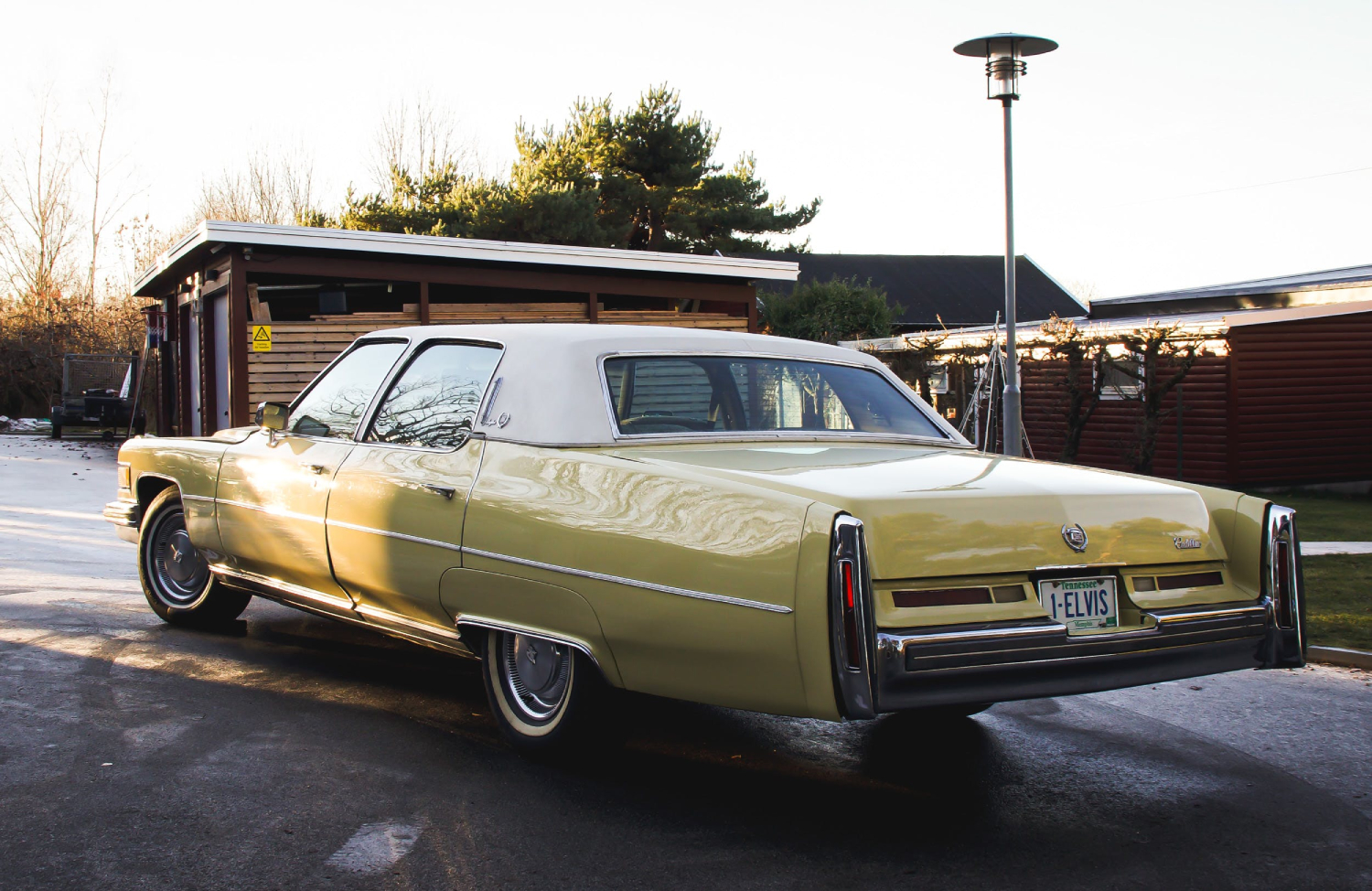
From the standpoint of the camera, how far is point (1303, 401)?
713 inches

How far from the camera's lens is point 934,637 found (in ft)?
10.9

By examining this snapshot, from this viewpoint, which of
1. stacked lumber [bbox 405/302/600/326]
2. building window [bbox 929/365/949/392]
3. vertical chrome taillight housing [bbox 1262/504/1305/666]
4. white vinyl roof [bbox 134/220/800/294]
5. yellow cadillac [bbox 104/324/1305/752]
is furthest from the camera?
building window [bbox 929/365/949/392]

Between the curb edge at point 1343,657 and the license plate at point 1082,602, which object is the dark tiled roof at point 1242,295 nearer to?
the curb edge at point 1343,657

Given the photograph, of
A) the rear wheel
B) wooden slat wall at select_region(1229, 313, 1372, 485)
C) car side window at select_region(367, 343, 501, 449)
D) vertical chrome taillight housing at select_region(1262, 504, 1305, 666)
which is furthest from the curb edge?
wooden slat wall at select_region(1229, 313, 1372, 485)

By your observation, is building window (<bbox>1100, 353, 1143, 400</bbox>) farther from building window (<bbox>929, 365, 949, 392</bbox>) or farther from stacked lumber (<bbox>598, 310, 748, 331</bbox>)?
stacked lumber (<bbox>598, 310, 748, 331</bbox>)

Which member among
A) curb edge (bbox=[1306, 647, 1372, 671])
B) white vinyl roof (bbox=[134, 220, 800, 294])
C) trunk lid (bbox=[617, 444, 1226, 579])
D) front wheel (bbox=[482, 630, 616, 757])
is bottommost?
curb edge (bbox=[1306, 647, 1372, 671])

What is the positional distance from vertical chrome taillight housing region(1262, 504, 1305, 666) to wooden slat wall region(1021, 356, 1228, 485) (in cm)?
1281

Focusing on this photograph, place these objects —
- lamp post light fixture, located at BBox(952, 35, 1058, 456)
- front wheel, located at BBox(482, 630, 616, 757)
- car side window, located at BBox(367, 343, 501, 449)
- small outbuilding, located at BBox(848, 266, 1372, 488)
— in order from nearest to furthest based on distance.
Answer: front wheel, located at BBox(482, 630, 616, 757), car side window, located at BBox(367, 343, 501, 449), lamp post light fixture, located at BBox(952, 35, 1058, 456), small outbuilding, located at BBox(848, 266, 1372, 488)

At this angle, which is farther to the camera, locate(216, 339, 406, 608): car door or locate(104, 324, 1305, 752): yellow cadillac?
locate(216, 339, 406, 608): car door

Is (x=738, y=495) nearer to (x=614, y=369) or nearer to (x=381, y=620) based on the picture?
(x=614, y=369)

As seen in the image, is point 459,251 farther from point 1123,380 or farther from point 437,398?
point 437,398

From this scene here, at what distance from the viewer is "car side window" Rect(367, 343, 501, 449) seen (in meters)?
4.68

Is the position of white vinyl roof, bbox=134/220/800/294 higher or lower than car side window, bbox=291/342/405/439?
higher

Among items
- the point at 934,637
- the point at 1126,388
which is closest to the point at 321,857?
the point at 934,637
